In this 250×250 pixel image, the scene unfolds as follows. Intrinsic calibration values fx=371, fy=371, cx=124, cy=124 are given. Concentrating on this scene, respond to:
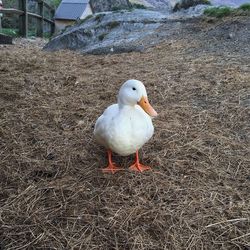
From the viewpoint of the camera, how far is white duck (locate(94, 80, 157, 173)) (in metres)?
2.51

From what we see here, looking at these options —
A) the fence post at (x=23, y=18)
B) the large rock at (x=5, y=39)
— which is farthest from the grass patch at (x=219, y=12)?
the fence post at (x=23, y=18)

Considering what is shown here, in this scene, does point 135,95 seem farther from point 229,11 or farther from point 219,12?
point 219,12

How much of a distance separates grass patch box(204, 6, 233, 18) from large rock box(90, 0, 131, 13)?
5.87 meters

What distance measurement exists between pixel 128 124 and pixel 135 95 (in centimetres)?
21

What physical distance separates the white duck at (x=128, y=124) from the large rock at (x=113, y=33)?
4.38 metres

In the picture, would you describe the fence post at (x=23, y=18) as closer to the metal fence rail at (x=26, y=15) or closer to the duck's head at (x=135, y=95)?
the metal fence rail at (x=26, y=15)

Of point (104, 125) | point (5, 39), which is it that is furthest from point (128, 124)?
point (5, 39)

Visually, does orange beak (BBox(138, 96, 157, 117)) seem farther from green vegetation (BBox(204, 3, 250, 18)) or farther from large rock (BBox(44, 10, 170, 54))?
green vegetation (BBox(204, 3, 250, 18))

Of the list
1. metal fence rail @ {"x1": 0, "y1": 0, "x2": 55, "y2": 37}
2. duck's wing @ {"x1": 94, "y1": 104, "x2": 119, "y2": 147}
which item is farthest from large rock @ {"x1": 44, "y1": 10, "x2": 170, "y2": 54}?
duck's wing @ {"x1": 94, "y1": 104, "x2": 119, "y2": 147}

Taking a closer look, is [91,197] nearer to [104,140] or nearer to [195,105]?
[104,140]

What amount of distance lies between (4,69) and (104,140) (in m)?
3.04

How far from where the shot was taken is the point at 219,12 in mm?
7348

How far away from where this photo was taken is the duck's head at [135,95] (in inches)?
101

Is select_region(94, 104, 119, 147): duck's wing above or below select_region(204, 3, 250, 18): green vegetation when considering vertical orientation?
below
